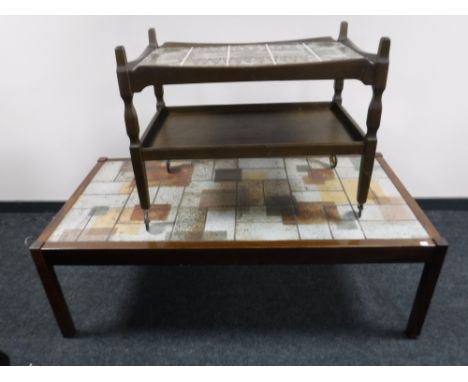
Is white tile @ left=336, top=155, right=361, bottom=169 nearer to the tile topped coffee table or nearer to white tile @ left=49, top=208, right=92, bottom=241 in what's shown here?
the tile topped coffee table

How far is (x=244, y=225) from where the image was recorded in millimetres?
1079

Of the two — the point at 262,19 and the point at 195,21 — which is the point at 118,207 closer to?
the point at 195,21

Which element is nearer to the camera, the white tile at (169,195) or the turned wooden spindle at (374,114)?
the turned wooden spindle at (374,114)

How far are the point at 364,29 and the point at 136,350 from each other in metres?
1.30

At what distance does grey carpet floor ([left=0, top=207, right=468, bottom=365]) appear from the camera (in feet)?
3.66

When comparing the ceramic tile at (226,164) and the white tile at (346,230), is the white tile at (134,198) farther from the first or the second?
the white tile at (346,230)

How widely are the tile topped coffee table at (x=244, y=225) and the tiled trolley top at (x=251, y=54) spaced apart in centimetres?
43

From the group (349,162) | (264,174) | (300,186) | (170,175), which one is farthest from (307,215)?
(170,175)

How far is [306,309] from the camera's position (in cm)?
125

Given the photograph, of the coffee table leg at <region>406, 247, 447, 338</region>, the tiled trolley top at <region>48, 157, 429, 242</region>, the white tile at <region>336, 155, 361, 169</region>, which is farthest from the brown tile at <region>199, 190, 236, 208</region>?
the coffee table leg at <region>406, 247, 447, 338</region>

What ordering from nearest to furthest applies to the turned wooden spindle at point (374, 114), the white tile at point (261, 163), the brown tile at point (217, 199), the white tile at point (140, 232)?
the turned wooden spindle at point (374, 114)
the white tile at point (140, 232)
the brown tile at point (217, 199)
the white tile at point (261, 163)

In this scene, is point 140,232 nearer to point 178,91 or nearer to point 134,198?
point 134,198

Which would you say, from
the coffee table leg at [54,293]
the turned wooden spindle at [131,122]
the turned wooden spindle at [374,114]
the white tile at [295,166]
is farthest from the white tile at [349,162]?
the coffee table leg at [54,293]

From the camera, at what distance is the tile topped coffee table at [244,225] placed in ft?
3.27
